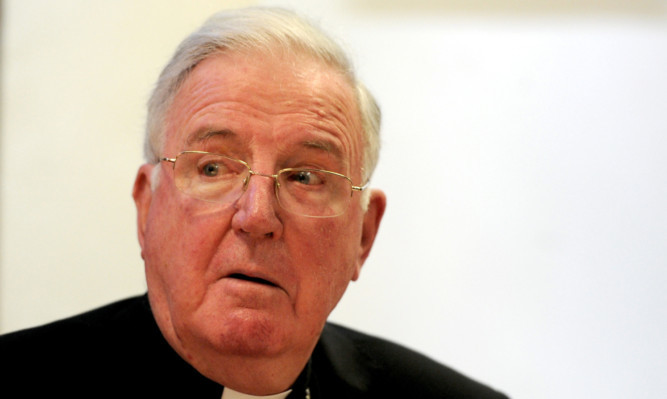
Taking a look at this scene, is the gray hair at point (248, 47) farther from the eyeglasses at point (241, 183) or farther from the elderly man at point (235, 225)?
the eyeglasses at point (241, 183)

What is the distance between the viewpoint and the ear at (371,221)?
2178 mm

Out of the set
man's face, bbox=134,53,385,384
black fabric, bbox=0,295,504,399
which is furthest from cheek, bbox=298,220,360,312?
black fabric, bbox=0,295,504,399

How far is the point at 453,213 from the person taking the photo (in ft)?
10.4

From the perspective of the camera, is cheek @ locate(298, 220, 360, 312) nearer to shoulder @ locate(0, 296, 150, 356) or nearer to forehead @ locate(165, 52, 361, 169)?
forehead @ locate(165, 52, 361, 169)

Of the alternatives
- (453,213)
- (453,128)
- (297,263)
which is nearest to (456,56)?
(453,128)

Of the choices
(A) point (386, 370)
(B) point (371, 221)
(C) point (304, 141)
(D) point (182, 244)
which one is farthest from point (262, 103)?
(A) point (386, 370)

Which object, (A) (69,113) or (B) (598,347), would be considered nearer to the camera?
(A) (69,113)

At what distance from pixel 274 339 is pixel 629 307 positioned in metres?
1.91

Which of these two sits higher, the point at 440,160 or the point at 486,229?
the point at 440,160

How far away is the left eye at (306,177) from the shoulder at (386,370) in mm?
688

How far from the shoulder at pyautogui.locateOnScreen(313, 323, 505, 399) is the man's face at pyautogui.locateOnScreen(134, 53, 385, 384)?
456 millimetres

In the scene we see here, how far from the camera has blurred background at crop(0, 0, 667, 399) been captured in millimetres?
3135

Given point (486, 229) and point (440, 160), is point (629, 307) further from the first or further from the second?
point (440, 160)

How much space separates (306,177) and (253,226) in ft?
0.78
